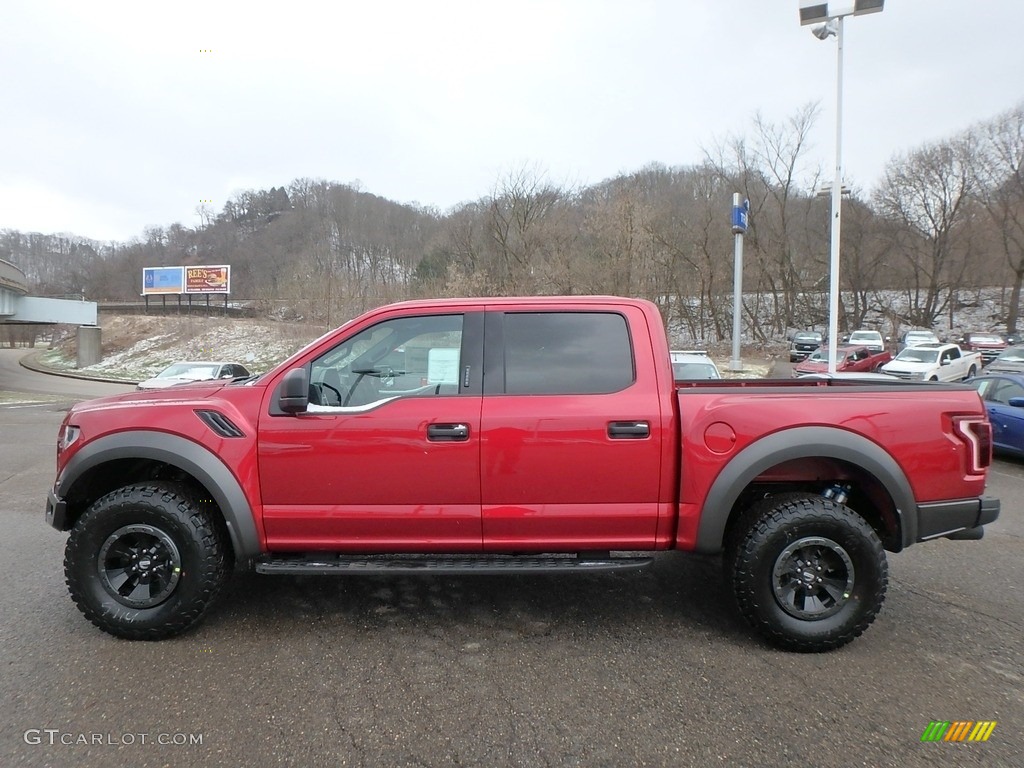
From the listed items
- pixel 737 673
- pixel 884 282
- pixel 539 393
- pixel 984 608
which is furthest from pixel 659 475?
pixel 884 282

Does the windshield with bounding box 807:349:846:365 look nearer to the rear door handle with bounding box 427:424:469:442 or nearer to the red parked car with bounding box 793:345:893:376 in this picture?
the red parked car with bounding box 793:345:893:376

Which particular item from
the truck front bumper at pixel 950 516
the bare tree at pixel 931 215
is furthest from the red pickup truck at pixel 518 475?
the bare tree at pixel 931 215

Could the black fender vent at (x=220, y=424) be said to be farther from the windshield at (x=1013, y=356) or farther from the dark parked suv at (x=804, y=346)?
the dark parked suv at (x=804, y=346)

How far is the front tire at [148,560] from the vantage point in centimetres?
330

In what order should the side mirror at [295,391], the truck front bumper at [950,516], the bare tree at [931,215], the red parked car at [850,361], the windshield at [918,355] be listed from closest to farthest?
the side mirror at [295,391]
the truck front bumper at [950,516]
the windshield at [918,355]
the red parked car at [850,361]
the bare tree at [931,215]

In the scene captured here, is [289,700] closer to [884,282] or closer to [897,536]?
[897,536]

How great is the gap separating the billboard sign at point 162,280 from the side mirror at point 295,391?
59.7 m

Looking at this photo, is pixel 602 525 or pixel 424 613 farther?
pixel 424 613

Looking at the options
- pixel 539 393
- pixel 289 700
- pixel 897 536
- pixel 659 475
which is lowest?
pixel 289 700

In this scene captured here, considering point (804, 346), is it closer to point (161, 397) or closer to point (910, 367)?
point (910, 367)

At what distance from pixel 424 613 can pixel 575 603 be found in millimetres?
971

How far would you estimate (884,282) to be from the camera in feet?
155

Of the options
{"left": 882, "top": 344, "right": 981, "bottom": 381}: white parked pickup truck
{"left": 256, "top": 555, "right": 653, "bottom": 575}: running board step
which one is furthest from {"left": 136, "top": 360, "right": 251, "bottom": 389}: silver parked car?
{"left": 882, "top": 344, "right": 981, "bottom": 381}: white parked pickup truck

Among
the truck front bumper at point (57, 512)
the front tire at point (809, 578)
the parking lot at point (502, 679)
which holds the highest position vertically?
the truck front bumper at point (57, 512)
